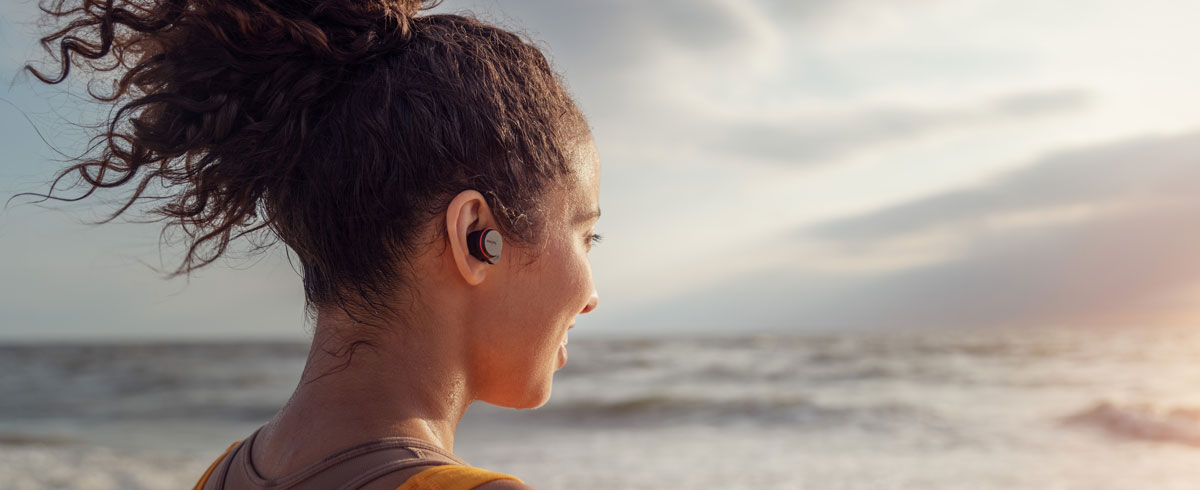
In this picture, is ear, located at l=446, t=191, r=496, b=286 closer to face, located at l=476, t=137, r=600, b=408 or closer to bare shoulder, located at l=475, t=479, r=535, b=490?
face, located at l=476, t=137, r=600, b=408

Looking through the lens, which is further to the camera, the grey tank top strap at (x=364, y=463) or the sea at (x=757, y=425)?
the sea at (x=757, y=425)

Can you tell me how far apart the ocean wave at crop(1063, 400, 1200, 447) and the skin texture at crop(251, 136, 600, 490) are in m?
8.55

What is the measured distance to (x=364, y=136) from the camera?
94cm

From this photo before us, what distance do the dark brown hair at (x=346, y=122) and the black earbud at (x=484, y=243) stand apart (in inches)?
1.0

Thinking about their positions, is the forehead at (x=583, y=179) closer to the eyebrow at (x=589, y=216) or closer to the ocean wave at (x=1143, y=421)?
the eyebrow at (x=589, y=216)

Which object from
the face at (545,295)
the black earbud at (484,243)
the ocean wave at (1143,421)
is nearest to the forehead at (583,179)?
the face at (545,295)

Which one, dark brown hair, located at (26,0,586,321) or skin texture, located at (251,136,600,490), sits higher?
dark brown hair, located at (26,0,586,321)

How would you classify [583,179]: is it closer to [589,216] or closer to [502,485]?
[589,216]

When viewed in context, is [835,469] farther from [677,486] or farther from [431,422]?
[431,422]

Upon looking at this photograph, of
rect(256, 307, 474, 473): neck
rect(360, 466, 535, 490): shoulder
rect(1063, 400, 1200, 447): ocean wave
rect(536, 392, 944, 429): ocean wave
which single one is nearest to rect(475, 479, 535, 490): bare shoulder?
rect(360, 466, 535, 490): shoulder

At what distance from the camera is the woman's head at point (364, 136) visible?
0.94 m

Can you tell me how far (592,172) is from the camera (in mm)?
1115

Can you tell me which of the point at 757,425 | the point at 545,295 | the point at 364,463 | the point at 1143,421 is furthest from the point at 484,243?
the point at 1143,421

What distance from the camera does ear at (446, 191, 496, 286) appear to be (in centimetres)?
93
